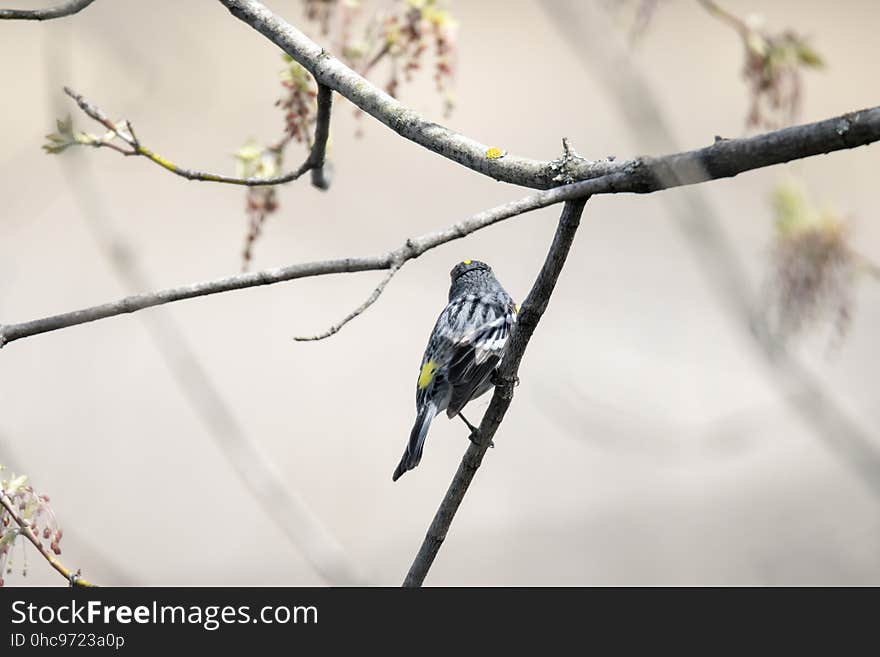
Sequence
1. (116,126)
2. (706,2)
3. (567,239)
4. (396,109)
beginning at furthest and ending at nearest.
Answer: (706,2) → (116,126) → (396,109) → (567,239)

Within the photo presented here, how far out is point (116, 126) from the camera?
1.56 metres

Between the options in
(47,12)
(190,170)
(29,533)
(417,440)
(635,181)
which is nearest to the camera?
(635,181)

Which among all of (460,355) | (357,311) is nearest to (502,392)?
(357,311)

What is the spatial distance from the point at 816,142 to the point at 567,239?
0.38 meters

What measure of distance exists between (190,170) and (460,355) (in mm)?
742

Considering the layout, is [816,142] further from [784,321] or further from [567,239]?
[784,321]

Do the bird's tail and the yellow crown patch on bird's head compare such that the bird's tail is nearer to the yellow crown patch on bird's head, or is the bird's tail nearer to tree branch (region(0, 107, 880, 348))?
the yellow crown patch on bird's head

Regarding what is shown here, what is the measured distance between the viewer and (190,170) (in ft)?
5.02

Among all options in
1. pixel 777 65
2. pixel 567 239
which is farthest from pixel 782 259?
pixel 567 239

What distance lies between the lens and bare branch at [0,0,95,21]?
1.39 m

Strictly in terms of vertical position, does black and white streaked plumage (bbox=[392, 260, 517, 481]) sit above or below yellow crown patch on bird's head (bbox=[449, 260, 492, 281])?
below

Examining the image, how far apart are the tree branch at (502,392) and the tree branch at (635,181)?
11cm

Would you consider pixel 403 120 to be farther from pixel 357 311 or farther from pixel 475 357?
pixel 475 357

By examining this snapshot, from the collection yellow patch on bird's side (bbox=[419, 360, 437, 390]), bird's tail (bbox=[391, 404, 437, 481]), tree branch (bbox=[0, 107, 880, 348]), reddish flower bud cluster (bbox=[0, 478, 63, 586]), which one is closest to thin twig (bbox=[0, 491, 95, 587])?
reddish flower bud cluster (bbox=[0, 478, 63, 586])
